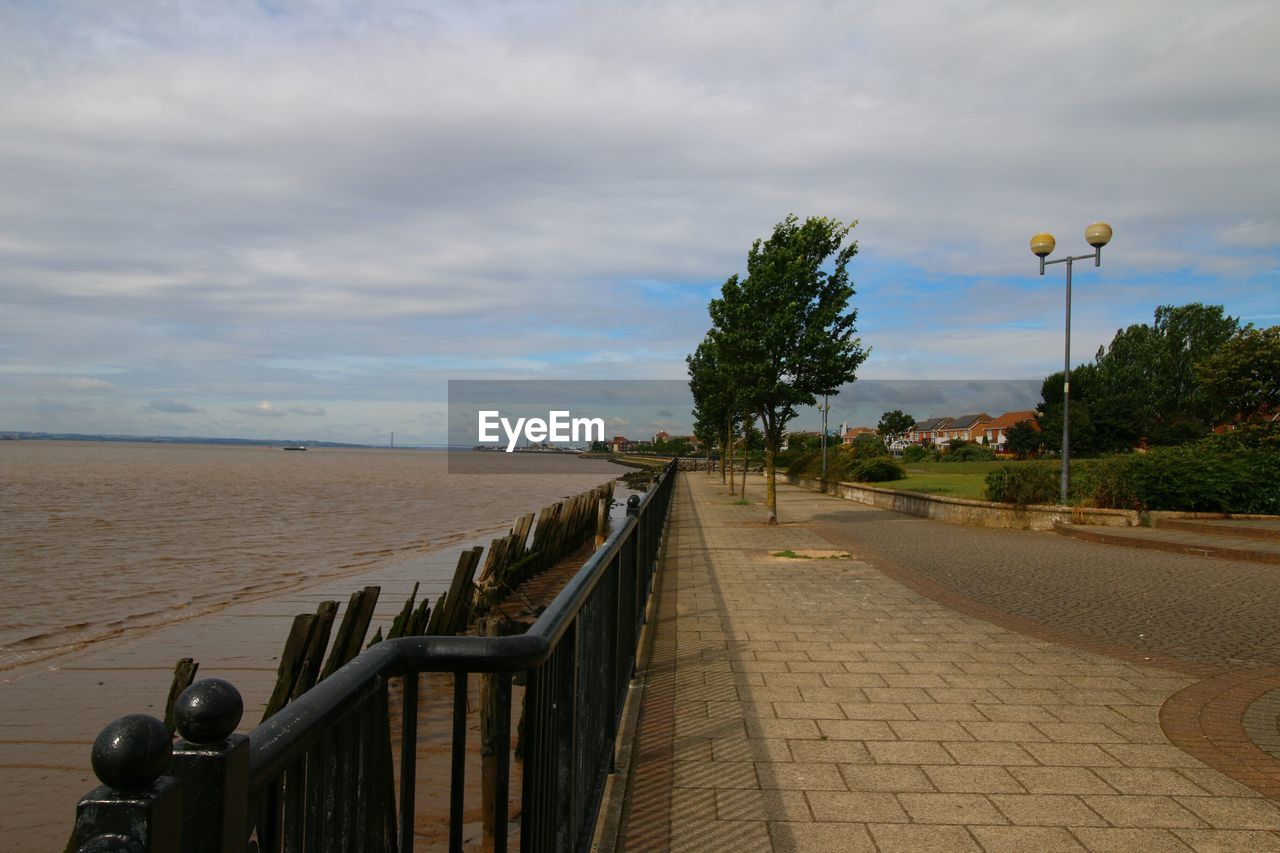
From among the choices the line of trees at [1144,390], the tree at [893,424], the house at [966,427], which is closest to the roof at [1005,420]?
the house at [966,427]

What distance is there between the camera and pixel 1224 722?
5402 mm

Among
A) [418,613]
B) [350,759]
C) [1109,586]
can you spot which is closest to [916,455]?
[1109,586]

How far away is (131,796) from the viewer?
1155 millimetres

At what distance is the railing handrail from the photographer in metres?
1.47

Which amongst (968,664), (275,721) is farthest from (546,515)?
(275,721)

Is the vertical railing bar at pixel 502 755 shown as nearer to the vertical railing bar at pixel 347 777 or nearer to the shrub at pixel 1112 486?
the vertical railing bar at pixel 347 777

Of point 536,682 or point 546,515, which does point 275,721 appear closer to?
point 536,682

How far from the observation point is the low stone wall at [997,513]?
1669 centimetres

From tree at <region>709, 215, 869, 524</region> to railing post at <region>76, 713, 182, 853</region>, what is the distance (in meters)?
17.4

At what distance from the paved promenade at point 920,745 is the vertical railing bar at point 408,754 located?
74.6 inches

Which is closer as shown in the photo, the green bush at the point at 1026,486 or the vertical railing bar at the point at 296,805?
the vertical railing bar at the point at 296,805

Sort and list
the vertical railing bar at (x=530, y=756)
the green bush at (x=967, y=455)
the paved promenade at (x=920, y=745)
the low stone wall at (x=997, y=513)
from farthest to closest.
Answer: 1. the green bush at (x=967, y=455)
2. the low stone wall at (x=997, y=513)
3. the paved promenade at (x=920, y=745)
4. the vertical railing bar at (x=530, y=756)

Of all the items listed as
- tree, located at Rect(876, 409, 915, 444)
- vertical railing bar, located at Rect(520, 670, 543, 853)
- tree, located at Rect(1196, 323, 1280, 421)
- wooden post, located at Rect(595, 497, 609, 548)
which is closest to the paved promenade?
vertical railing bar, located at Rect(520, 670, 543, 853)

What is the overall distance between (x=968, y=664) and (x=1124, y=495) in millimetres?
11945
